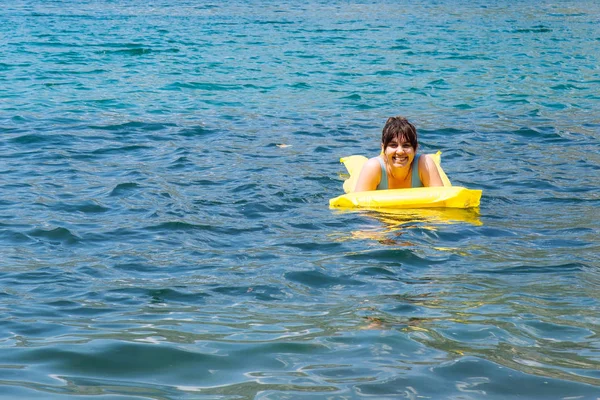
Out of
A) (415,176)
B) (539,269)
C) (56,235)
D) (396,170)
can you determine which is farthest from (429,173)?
(56,235)

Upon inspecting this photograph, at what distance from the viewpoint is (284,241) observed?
607cm

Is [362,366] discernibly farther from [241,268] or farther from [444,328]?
[241,268]

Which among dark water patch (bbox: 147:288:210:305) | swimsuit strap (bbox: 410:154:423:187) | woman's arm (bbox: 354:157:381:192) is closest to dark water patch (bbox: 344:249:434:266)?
dark water patch (bbox: 147:288:210:305)

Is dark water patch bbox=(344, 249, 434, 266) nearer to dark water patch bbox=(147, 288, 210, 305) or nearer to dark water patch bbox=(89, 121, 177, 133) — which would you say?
dark water patch bbox=(147, 288, 210, 305)

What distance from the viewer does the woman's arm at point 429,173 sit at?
729 cm

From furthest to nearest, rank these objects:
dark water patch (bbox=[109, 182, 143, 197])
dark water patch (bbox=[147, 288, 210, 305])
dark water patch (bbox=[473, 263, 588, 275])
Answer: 1. dark water patch (bbox=[109, 182, 143, 197])
2. dark water patch (bbox=[473, 263, 588, 275])
3. dark water patch (bbox=[147, 288, 210, 305])

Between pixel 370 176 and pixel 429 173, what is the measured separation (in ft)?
1.67

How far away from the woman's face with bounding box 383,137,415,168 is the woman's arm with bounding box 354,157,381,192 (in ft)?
0.39

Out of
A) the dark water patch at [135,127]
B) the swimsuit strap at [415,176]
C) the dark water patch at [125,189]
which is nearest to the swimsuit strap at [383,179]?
the swimsuit strap at [415,176]

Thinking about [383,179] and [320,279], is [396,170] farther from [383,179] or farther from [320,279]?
[320,279]

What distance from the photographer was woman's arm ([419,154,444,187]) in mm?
7289

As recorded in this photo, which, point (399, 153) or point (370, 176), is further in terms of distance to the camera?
point (370, 176)

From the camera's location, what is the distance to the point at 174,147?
10.0m

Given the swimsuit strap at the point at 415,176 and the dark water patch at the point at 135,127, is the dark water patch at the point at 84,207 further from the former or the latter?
the dark water patch at the point at 135,127
